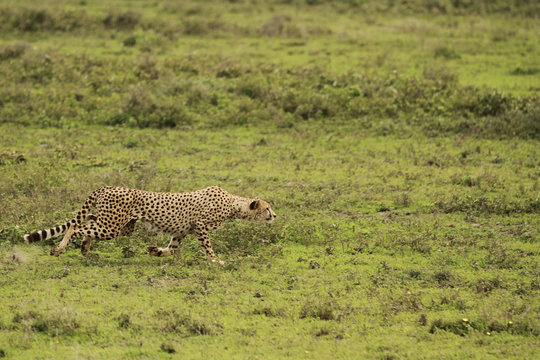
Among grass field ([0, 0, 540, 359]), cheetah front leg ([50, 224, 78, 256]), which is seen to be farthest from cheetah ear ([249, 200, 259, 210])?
cheetah front leg ([50, 224, 78, 256])

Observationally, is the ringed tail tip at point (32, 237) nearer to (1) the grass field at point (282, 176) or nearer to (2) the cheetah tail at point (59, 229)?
(2) the cheetah tail at point (59, 229)

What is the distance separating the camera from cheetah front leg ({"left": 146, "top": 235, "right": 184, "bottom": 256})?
30.5 ft

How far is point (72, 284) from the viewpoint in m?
8.46

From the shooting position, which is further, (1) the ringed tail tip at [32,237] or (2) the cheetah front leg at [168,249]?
(2) the cheetah front leg at [168,249]

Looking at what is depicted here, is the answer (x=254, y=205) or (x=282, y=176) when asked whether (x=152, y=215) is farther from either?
(x=282, y=176)

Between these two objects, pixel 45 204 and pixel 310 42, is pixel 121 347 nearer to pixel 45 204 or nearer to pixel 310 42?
pixel 45 204

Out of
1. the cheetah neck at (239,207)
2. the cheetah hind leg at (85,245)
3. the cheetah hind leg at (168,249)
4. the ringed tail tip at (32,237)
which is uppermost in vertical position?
the cheetah neck at (239,207)

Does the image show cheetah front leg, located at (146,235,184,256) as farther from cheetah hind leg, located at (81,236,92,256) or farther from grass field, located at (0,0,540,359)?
cheetah hind leg, located at (81,236,92,256)

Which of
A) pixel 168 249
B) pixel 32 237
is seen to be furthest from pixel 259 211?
pixel 32 237

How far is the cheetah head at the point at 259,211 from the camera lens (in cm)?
970

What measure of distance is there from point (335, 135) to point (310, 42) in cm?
858

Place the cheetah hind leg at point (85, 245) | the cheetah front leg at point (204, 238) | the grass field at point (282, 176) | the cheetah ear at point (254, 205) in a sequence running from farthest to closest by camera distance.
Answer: the cheetah ear at point (254, 205) < the cheetah front leg at point (204, 238) < the cheetah hind leg at point (85, 245) < the grass field at point (282, 176)

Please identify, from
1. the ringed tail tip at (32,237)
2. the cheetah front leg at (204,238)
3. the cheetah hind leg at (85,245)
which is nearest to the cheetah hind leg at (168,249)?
the cheetah front leg at (204,238)

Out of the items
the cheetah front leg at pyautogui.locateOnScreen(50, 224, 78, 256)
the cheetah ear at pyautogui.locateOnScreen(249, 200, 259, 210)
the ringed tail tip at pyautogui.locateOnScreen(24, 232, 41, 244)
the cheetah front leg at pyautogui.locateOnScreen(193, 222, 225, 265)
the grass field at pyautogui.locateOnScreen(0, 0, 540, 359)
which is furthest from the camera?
the cheetah ear at pyautogui.locateOnScreen(249, 200, 259, 210)
